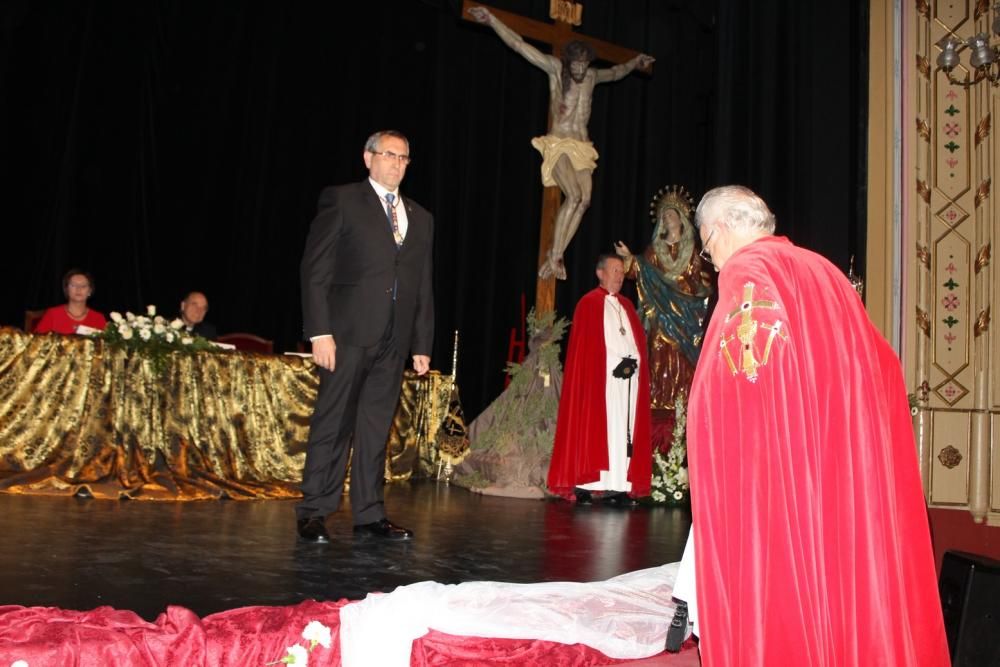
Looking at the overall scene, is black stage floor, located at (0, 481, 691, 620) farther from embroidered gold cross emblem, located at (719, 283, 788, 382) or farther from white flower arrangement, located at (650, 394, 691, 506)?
white flower arrangement, located at (650, 394, 691, 506)

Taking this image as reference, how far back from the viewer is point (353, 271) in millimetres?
3521

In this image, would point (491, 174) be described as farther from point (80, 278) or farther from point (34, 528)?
point (34, 528)

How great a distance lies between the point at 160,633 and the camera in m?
2.00

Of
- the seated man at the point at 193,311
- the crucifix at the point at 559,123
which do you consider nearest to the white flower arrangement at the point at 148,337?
the seated man at the point at 193,311

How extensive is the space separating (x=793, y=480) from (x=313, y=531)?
208cm

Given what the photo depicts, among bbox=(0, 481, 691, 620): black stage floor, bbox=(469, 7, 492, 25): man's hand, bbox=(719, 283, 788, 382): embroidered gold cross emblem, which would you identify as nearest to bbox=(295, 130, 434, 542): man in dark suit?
bbox=(0, 481, 691, 620): black stage floor

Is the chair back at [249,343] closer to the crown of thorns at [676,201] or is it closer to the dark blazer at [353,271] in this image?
the crown of thorns at [676,201]

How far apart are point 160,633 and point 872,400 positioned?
1622mm

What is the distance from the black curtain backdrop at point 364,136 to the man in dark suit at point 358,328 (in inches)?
165

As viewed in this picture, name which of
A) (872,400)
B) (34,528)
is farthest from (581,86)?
(872,400)

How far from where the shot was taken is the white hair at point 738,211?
6.36ft

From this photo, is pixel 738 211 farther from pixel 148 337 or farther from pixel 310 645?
pixel 148 337

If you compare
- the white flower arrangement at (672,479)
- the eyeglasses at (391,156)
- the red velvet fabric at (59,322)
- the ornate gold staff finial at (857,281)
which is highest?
the ornate gold staff finial at (857,281)

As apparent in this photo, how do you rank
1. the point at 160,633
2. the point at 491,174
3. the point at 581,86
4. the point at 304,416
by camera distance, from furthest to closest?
the point at 491,174 → the point at 581,86 → the point at 304,416 → the point at 160,633
